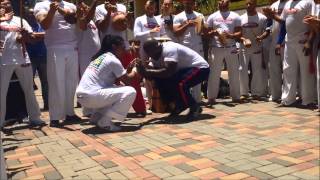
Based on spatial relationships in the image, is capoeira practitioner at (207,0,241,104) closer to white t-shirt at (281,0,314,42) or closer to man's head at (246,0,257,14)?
man's head at (246,0,257,14)

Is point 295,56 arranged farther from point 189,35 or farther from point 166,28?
point 166,28

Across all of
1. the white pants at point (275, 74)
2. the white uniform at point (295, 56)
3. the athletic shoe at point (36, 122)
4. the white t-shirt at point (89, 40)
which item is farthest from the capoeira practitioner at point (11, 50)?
the white pants at point (275, 74)

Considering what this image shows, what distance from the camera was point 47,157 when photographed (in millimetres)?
4691

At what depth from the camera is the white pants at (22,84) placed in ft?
19.9

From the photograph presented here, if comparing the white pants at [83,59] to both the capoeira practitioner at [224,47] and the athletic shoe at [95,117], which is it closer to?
the athletic shoe at [95,117]

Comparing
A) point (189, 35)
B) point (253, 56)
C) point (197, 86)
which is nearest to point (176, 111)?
point (197, 86)

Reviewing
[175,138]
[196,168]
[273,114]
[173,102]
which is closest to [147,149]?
[175,138]

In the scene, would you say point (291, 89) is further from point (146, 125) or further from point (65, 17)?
point (65, 17)

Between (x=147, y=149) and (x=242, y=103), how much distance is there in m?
3.25

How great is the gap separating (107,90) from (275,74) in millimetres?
3165

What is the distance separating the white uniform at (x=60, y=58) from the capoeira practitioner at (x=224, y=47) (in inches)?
95.6

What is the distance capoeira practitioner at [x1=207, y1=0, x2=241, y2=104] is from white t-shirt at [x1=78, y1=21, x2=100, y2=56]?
1.97m

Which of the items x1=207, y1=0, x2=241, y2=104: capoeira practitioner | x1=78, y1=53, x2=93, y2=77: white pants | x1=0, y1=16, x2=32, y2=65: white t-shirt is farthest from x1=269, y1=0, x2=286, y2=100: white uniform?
x1=0, y1=16, x2=32, y2=65: white t-shirt

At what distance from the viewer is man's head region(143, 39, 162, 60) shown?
20.1ft
